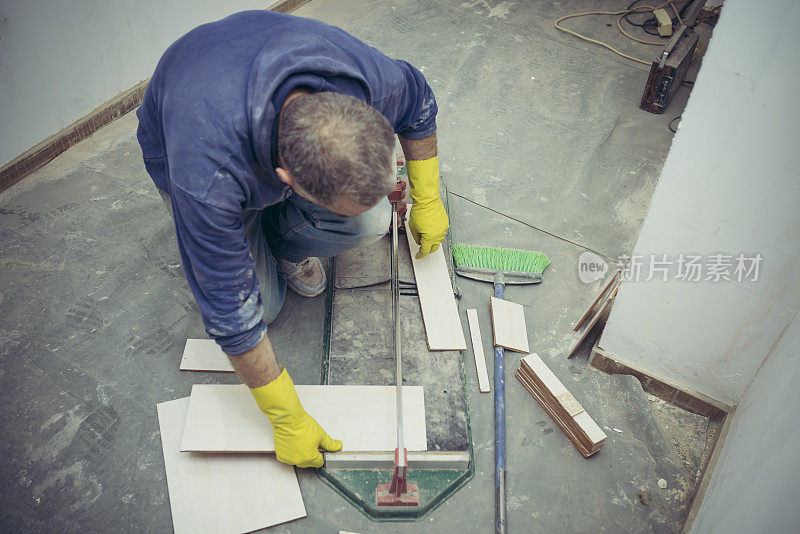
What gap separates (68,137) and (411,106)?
203cm

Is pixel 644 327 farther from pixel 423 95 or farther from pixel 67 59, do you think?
pixel 67 59

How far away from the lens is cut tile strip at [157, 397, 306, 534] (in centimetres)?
170

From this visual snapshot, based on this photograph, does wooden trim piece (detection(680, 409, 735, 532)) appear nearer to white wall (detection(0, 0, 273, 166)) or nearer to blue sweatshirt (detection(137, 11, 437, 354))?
blue sweatshirt (detection(137, 11, 437, 354))

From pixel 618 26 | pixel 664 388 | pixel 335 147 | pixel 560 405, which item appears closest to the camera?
pixel 335 147

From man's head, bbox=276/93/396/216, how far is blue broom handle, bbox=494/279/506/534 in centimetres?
→ 97

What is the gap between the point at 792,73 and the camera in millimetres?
1240

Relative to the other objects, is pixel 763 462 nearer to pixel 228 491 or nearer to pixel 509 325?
pixel 509 325

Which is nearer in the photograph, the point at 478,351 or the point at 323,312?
the point at 478,351

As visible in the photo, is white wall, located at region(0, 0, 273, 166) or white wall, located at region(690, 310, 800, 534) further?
white wall, located at region(0, 0, 273, 166)

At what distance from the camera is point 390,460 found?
178cm

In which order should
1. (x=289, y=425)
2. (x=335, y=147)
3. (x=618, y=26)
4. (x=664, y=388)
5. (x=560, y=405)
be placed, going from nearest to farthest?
(x=335, y=147) < (x=289, y=425) < (x=560, y=405) < (x=664, y=388) < (x=618, y=26)

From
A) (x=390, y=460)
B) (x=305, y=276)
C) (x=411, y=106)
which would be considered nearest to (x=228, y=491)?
(x=390, y=460)

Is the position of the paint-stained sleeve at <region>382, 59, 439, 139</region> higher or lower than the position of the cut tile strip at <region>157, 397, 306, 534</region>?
higher

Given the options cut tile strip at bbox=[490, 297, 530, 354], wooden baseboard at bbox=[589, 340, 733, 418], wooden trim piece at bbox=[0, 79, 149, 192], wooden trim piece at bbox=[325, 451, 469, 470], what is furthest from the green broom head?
wooden trim piece at bbox=[0, 79, 149, 192]
